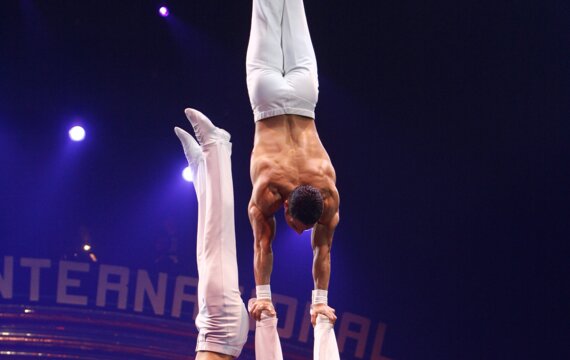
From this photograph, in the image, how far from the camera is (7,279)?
24.1 feet

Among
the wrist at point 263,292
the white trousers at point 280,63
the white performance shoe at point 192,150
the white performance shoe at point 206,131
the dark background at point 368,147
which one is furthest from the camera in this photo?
the dark background at point 368,147

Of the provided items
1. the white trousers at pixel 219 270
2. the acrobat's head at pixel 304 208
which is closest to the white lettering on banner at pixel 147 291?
the acrobat's head at pixel 304 208

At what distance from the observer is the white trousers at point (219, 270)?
3.12 metres

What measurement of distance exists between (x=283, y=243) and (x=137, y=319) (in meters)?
1.81

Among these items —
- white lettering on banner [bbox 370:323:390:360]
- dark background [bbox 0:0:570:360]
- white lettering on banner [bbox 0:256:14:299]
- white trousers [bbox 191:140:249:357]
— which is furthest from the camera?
white lettering on banner [bbox 370:323:390:360]

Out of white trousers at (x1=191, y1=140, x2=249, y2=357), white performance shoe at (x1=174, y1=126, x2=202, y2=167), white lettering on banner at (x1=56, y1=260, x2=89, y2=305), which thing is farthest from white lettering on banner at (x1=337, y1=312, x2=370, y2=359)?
white trousers at (x1=191, y1=140, x2=249, y2=357)

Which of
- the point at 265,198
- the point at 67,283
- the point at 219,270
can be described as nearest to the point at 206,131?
the point at 219,270

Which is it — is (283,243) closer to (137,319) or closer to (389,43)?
(137,319)

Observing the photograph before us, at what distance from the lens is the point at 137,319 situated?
7594mm

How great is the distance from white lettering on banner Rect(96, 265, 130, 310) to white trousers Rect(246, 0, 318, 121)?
12.0 feet

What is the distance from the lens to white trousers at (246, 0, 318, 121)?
4.50m

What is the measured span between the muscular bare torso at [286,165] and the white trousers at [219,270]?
2.82ft

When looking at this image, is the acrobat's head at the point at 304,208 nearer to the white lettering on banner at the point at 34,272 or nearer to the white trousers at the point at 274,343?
the white trousers at the point at 274,343

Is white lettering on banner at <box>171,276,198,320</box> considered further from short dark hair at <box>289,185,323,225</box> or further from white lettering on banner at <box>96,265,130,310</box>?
short dark hair at <box>289,185,323,225</box>
